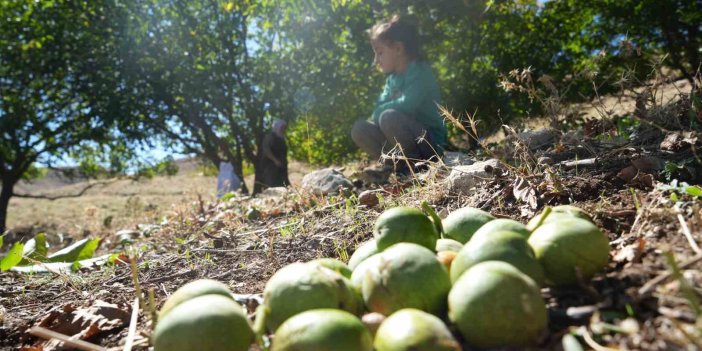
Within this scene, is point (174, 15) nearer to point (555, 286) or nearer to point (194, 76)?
point (194, 76)

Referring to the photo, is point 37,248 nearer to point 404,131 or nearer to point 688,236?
point 404,131

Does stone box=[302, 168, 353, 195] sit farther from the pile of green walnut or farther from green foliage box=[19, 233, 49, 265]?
the pile of green walnut

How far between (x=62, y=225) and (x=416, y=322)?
11344 millimetres

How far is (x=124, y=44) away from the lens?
31.9 feet

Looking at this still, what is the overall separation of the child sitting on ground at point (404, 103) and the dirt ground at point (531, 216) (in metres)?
1.32

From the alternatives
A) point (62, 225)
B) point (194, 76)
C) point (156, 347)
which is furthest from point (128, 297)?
point (62, 225)

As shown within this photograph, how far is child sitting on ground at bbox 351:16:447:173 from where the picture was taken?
213 inches

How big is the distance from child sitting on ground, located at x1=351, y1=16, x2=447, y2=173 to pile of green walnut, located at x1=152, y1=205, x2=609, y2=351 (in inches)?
148

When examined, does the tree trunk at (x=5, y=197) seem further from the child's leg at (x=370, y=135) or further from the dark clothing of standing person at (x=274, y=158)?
the child's leg at (x=370, y=135)

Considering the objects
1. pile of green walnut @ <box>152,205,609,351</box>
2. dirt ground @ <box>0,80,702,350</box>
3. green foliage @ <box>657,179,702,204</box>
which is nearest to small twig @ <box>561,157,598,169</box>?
dirt ground @ <box>0,80,702,350</box>

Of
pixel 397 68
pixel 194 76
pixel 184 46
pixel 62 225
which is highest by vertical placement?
pixel 184 46

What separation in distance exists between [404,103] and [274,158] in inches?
144

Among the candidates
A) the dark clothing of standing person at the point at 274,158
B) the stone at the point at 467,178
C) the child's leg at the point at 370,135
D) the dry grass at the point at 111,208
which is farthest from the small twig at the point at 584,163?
the dark clothing of standing person at the point at 274,158

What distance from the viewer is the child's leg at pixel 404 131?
531 centimetres
